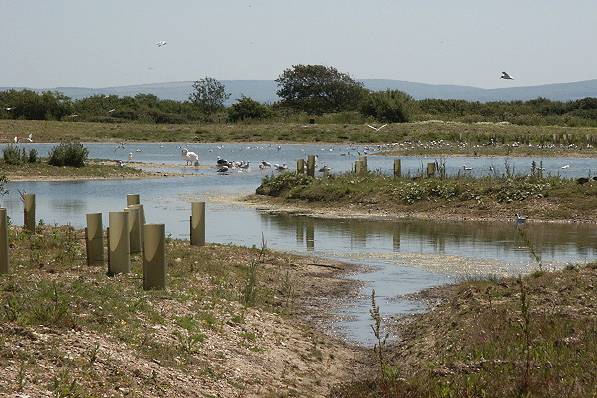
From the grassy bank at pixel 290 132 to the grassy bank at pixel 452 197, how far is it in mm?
37128

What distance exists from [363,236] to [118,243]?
433 inches

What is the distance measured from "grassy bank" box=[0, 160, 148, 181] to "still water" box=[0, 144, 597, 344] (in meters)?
1.61

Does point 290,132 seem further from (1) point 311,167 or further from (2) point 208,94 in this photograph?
(1) point 311,167

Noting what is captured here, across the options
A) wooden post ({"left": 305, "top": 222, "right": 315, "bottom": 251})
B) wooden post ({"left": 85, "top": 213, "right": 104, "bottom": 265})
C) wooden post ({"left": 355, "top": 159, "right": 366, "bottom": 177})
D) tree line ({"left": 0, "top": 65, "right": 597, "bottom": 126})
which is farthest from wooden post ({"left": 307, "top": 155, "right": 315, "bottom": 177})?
tree line ({"left": 0, "top": 65, "right": 597, "bottom": 126})

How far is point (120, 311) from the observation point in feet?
37.4

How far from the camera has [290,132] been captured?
79750 millimetres

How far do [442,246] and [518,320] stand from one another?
1062 centimetres

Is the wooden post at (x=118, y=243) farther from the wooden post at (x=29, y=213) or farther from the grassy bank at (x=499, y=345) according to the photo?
the wooden post at (x=29, y=213)

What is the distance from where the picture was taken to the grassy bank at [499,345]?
9.28 metres

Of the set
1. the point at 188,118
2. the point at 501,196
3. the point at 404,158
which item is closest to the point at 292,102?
the point at 188,118

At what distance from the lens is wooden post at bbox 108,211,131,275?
45.9 ft

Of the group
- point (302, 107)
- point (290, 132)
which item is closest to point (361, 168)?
point (290, 132)

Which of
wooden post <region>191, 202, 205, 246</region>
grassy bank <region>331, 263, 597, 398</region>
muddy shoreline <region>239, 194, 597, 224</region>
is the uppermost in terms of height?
wooden post <region>191, 202, 205, 246</region>

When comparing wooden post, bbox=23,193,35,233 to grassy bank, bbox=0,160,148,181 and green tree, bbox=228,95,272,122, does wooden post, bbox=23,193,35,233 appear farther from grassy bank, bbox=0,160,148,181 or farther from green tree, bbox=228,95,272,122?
green tree, bbox=228,95,272,122
